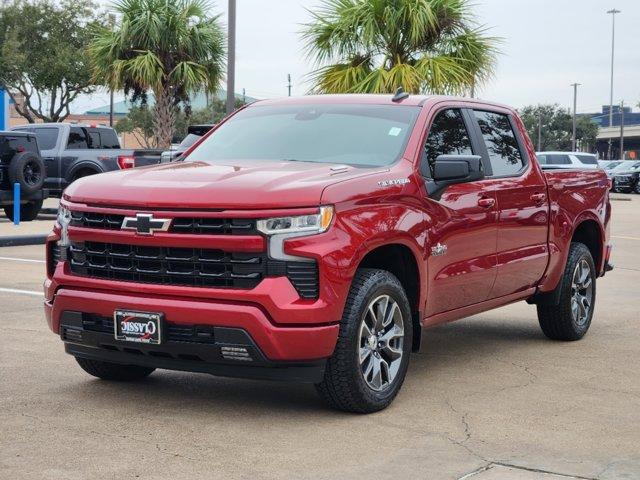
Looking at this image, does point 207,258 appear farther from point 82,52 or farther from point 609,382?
point 82,52

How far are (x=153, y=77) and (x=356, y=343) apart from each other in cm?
2355

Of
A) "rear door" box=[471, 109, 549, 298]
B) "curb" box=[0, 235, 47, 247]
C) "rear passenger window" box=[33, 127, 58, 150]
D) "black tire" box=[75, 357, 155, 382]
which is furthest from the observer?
"rear passenger window" box=[33, 127, 58, 150]

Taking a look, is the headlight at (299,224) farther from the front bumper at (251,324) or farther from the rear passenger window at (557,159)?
the rear passenger window at (557,159)

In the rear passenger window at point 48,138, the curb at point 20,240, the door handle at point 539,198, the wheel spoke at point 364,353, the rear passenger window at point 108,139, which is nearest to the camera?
the wheel spoke at point 364,353

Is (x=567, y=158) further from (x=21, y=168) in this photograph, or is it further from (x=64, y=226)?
(x=64, y=226)

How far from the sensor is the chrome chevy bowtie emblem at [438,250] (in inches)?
265

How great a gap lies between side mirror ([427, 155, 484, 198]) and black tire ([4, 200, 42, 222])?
14706 millimetres

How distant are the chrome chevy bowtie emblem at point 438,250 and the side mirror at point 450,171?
315 mm

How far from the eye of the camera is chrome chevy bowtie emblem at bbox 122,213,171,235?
19.2 ft

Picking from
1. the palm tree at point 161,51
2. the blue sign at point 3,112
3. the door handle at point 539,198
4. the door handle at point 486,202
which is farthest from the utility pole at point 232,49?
the blue sign at point 3,112

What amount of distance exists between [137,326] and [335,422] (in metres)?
1.18

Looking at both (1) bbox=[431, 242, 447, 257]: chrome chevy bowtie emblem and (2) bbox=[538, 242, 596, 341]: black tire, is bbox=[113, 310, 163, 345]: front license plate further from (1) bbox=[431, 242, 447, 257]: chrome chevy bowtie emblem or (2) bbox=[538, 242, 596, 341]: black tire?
(2) bbox=[538, 242, 596, 341]: black tire

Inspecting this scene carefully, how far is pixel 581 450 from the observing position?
18.1 feet

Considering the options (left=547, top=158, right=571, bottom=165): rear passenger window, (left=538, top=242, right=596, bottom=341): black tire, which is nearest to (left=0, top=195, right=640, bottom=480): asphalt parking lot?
(left=538, top=242, right=596, bottom=341): black tire
